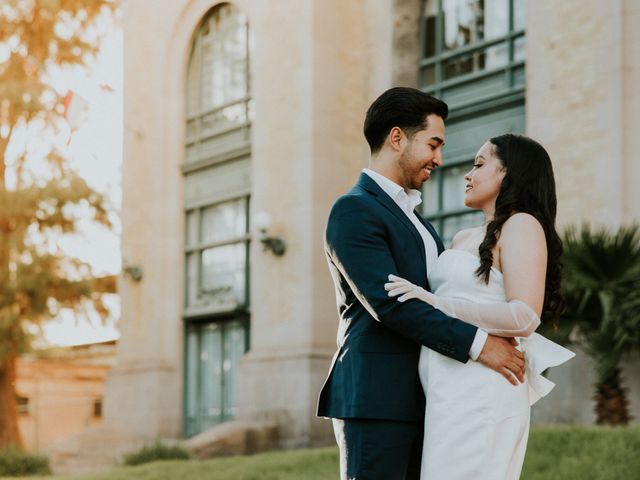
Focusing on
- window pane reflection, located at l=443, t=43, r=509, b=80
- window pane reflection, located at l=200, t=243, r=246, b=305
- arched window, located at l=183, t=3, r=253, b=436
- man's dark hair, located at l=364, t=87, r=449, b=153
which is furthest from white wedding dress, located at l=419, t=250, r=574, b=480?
window pane reflection, located at l=200, t=243, r=246, b=305

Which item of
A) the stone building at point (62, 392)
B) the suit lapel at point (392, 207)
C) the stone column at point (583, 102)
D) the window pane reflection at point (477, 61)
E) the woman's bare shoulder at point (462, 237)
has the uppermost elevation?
the window pane reflection at point (477, 61)

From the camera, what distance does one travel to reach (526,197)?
430cm

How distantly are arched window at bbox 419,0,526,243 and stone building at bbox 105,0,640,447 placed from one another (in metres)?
0.03

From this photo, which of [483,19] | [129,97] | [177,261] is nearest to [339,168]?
[483,19]

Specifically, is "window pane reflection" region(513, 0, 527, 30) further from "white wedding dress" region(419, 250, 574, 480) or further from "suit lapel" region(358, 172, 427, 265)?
"white wedding dress" region(419, 250, 574, 480)

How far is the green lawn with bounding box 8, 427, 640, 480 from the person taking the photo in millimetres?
9930

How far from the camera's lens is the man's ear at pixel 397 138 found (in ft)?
14.3

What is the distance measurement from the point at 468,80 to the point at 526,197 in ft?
47.6

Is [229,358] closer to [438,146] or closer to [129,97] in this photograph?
[129,97]

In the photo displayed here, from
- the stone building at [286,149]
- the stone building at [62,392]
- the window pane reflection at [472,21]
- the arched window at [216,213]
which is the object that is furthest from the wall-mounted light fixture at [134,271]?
the stone building at [62,392]

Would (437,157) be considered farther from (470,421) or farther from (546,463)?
(546,463)

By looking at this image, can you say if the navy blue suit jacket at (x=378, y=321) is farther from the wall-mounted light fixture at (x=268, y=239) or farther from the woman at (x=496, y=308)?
the wall-mounted light fixture at (x=268, y=239)

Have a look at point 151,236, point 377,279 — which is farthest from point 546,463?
point 151,236

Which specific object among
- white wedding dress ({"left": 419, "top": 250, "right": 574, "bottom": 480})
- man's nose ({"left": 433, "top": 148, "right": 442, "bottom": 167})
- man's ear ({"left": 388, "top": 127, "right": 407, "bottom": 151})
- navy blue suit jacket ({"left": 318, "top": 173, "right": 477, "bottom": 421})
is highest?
man's ear ({"left": 388, "top": 127, "right": 407, "bottom": 151})
